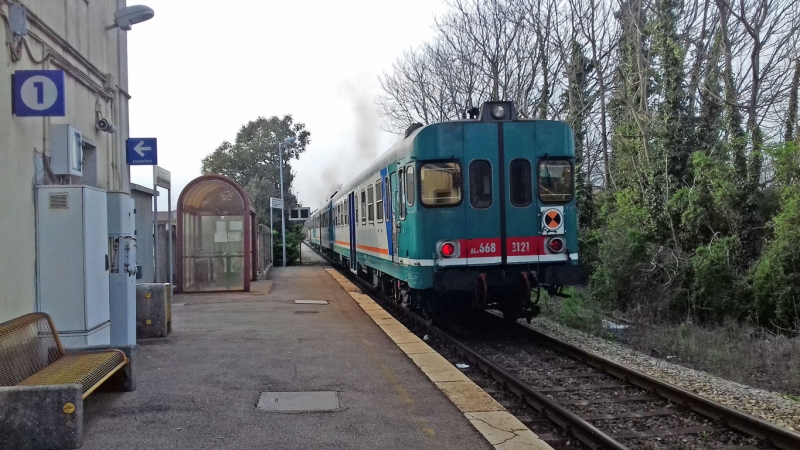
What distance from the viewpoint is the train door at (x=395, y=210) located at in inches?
445

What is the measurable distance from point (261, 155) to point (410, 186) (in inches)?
1727

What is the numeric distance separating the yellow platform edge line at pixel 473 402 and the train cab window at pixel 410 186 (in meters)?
1.87

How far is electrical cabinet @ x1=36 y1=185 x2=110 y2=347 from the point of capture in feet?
23.3

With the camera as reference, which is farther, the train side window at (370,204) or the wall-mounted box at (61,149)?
the train side window at (370,204)

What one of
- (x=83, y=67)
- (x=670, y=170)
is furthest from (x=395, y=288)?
(x=670, y=170)

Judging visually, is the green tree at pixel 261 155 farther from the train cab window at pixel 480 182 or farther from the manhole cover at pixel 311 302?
the train cab window at pixel 480 182

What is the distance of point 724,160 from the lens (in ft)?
61.9

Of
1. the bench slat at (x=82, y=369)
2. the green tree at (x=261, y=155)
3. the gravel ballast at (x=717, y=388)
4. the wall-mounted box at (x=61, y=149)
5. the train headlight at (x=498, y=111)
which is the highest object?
the green tree at (x=261, y=155)

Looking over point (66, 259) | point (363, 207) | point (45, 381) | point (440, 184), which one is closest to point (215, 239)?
point (363, 207)

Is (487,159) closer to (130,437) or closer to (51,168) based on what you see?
(51,168)

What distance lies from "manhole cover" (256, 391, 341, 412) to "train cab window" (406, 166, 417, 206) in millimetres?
4189

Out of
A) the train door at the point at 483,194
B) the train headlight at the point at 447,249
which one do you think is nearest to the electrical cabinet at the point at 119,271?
the train headlight at the point at 447,249

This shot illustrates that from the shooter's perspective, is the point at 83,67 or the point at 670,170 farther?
the point at 670,170

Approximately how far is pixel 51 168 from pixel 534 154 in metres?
6.17
